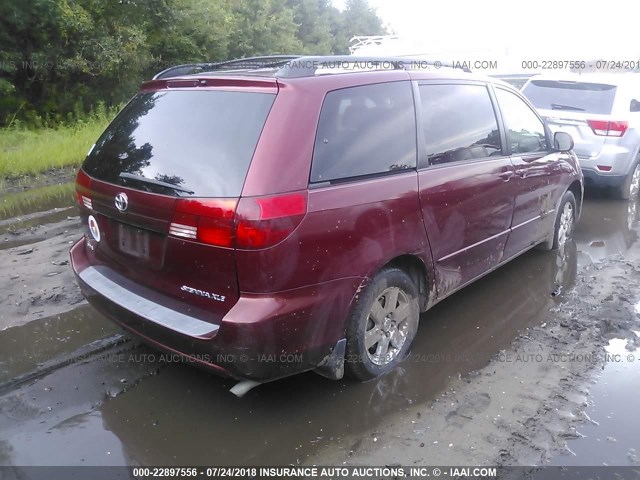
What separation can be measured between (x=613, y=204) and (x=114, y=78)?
1196 centimetres

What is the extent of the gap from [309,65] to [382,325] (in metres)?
1.57

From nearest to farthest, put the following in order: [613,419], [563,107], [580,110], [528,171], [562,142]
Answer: [613,419]
[528,171]
[562,142]
[580,110]
[563,107]

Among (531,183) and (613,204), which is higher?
(531,183)

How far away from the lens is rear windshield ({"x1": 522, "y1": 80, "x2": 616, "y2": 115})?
290 inches

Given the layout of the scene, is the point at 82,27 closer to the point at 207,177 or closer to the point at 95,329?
the point at 95,329

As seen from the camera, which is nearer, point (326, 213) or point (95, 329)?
point (326, 213)

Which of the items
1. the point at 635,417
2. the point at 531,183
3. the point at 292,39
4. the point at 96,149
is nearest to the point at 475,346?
the point at 635,417

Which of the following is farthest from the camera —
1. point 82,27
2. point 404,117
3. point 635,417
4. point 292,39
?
point 292,39

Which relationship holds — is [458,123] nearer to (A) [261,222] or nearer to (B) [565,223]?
(A) [261,222]

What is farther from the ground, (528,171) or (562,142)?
(562,142)

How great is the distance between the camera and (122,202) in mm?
3006

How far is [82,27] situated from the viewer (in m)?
12.8

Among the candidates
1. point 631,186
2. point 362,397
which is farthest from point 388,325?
point 631,186

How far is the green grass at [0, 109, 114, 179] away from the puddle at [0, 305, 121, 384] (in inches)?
218
